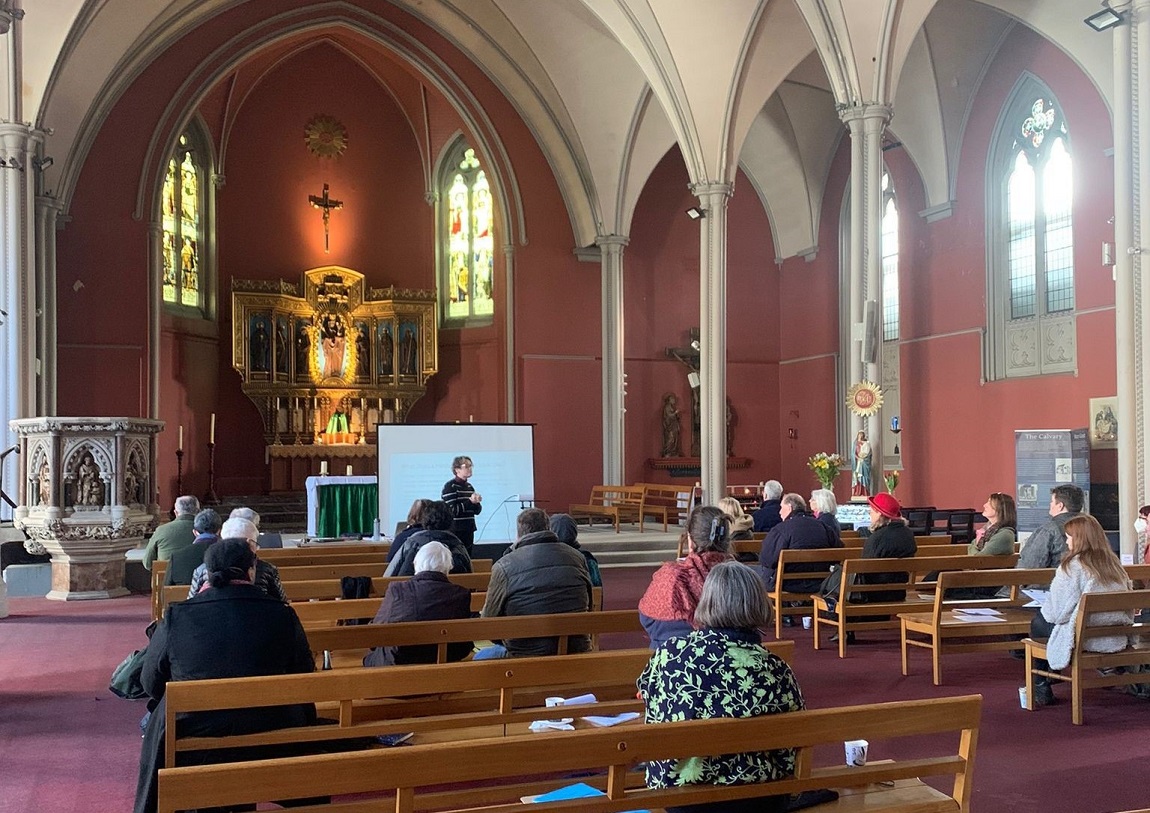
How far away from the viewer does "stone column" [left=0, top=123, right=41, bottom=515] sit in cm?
1302

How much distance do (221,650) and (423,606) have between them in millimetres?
1514

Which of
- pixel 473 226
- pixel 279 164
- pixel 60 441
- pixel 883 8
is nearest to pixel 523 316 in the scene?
pixel 473 226

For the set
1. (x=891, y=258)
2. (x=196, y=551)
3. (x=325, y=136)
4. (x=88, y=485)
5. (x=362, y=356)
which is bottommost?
(x=196, y=551)

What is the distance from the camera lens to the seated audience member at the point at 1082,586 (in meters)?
5.71

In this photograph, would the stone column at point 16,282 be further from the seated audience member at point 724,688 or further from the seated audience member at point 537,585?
the seated audience member at point 724,688

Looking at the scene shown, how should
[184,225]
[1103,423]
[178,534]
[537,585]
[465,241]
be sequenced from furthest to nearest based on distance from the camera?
[465,241] < [184,225] < [1103,423] < [178,534] < [537,585]

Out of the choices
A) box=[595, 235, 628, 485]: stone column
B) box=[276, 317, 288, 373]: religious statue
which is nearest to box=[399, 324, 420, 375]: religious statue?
box=[276, 317, 288, 373]: religious statue

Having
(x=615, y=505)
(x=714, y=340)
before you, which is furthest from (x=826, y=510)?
(x=615, y=505)

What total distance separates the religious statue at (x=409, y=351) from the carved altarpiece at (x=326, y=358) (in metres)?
0.02

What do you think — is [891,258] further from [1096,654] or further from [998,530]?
[1096,654]

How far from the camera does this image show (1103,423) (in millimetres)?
15164

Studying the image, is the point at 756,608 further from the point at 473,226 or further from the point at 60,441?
the point at 473,226

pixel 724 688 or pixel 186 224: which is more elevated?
pixel 186 224

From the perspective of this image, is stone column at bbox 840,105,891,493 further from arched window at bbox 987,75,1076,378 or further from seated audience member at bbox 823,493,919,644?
seated audience member at bbox 823,493,919,644
